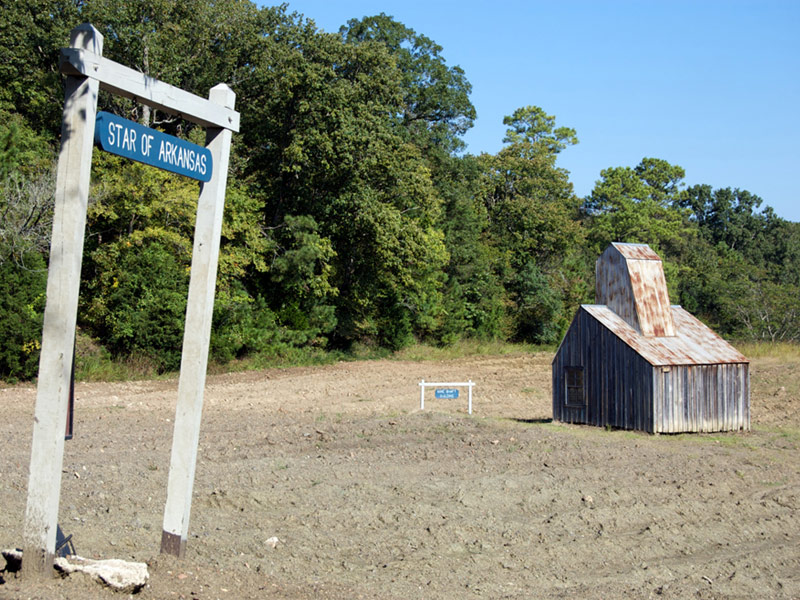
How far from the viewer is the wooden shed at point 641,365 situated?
17.3 m

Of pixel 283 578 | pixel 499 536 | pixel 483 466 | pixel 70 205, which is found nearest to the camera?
pixel 70 205

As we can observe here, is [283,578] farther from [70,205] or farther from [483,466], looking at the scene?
[483,466]

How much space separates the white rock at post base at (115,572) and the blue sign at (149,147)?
9.11ft

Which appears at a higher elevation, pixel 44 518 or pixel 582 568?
pixel 44 518

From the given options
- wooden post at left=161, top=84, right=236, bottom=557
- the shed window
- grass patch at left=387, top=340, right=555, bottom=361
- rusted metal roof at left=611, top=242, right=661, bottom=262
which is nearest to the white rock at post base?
wooden post at left=161, top=84, right=236, bottom=557

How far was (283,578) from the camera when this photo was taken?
6844 millimetres

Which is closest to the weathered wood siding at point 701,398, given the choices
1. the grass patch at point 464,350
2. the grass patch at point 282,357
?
the grass patch at point 282,357

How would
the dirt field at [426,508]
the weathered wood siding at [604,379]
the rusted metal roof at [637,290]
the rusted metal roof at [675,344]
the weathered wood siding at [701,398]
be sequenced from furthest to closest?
the rusted metal roof at [637,290], the rusted metal roof at [675,344], the weathered wood siding at [604,379], the weathered wood siding at [701,398], the dirt field at [426,508]

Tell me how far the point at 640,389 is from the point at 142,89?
1404 cm

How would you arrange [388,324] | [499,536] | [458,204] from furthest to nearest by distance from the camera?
1. [458,204]
2. [388,324]
3. [499,536]

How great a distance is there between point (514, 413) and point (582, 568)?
47.9ft

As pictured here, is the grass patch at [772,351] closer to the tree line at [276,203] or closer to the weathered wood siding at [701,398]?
the tree line at [276,203]

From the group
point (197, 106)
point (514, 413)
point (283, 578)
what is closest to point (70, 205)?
point (197, 106)

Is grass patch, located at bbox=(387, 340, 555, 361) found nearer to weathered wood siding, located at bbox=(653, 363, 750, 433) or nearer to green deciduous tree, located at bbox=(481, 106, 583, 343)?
green deciduous tree, located at bbox=(481, 106, 583, 343)
